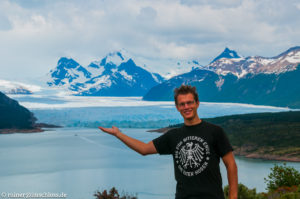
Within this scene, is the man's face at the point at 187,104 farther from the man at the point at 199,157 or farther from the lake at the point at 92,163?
the lake at the point at 92,163

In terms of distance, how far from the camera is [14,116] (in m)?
104

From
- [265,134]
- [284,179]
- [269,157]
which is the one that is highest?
[265,134]

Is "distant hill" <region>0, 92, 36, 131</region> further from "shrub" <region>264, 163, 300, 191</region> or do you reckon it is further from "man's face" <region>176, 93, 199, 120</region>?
"man's face" <region>176, 93, 199, 120</region>

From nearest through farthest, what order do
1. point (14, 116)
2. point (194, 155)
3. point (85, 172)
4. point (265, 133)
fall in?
point (194, 155), point (85, 172), point (265, 133), point (14, 116)

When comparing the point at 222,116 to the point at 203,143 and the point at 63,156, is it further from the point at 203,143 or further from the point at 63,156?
the point at 203,143

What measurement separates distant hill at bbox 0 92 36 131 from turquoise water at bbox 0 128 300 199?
2799 cm

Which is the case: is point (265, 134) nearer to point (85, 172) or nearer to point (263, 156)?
point (263, 156)

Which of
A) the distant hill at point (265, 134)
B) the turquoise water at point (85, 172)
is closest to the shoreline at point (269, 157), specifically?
the distant hill at point (265, 134)

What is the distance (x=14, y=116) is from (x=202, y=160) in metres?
105

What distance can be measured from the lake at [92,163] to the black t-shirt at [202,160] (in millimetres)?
26169

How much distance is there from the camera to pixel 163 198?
29.4 metres

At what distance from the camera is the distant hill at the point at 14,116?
326 feet

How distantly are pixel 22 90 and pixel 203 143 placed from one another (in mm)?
200263

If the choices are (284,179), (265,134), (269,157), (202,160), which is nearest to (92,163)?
(269,157)
